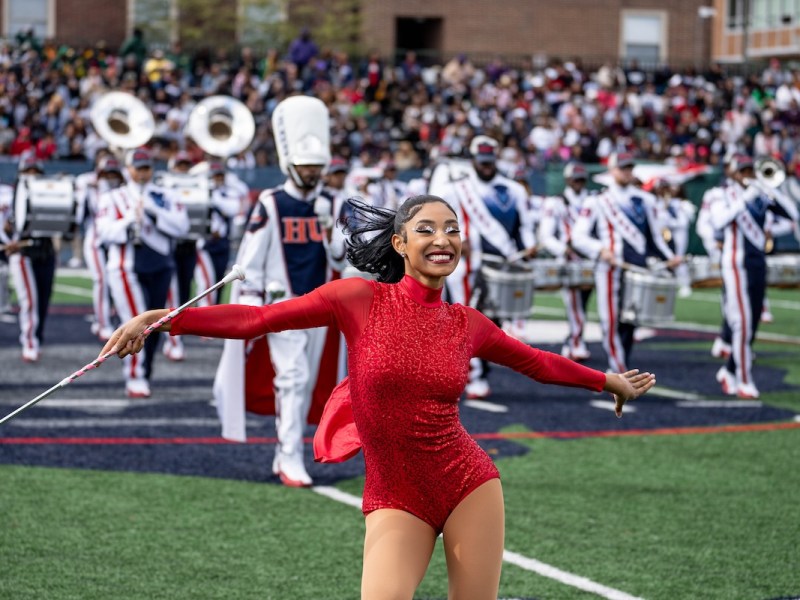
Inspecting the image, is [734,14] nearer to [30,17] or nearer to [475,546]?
[30,17]

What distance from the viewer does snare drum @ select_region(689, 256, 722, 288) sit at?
44.1 feet

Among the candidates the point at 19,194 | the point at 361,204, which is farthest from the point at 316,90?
the point at 361,204

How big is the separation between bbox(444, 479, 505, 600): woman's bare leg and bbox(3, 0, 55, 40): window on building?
35737 millimetres

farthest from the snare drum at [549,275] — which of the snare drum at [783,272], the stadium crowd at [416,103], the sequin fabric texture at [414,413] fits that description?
the stadium crowd at [416,103]

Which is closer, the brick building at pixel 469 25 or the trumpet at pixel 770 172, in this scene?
the trumpet at pixel 770 172

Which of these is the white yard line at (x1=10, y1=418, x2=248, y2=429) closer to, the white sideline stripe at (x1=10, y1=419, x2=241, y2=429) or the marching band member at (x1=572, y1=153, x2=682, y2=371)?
→ the white sideline stripe at (x1=10, y1=419, x2=241, y2=429)

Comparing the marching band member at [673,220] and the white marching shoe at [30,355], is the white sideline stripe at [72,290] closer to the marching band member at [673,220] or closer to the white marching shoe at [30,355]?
the white marching shoe at [30,355]

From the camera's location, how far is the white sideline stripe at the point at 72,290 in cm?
1973

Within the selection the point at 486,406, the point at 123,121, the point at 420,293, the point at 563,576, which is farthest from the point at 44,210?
the point at 420,293

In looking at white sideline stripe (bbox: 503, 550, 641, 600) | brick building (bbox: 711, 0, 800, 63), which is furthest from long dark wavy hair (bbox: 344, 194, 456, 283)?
brick building (bbox: 711, 0, 800, 63)

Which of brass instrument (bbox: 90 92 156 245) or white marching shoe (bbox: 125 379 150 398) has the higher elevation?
brass instrument (bbox: 90 92 156 245)

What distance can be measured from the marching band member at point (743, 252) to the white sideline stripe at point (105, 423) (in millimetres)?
4168

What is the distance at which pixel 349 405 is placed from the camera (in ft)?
15.0

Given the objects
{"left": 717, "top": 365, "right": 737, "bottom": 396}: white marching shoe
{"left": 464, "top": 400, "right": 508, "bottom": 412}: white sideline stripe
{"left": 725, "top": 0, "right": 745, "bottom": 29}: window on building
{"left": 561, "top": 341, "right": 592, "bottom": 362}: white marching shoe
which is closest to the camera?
{"left": 464, "top": 400, "right": 508, "bottom": 412}: white sideline stripe
